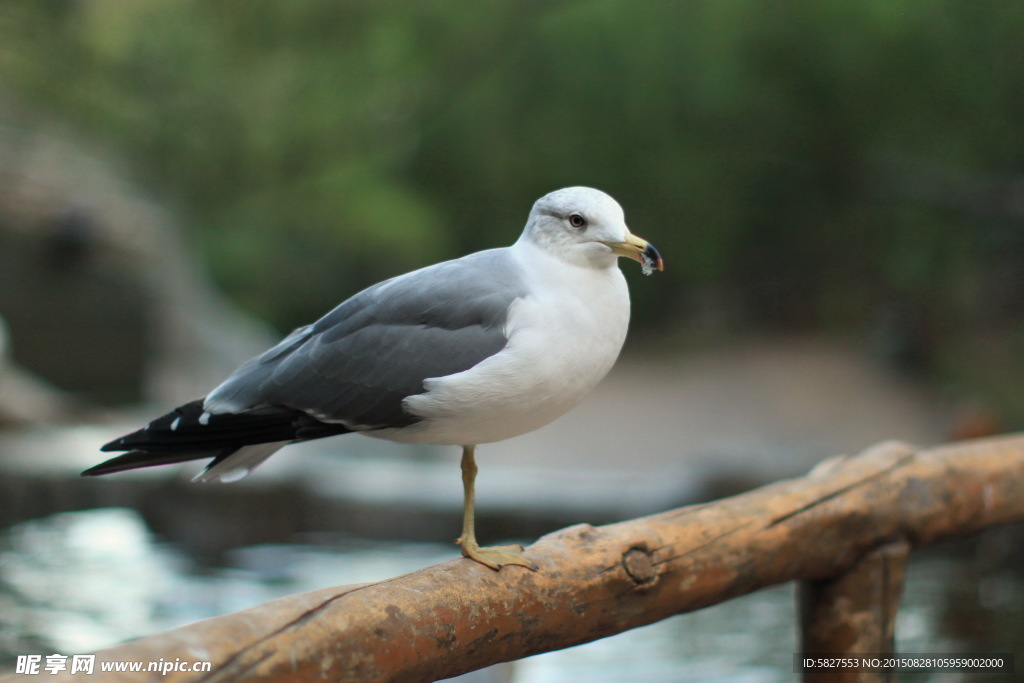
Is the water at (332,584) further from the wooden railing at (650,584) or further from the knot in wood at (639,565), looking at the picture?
the knot in wood at (639,565)

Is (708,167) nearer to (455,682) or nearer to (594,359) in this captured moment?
(455,682)

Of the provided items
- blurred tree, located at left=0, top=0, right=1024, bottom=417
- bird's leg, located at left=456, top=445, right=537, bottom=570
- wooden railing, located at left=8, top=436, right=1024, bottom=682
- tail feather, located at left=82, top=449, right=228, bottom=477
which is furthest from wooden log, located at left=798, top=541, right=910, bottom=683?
blurred tree, located at left=0, top=0, right=1024, bottom=417

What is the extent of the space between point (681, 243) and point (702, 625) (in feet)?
14.6

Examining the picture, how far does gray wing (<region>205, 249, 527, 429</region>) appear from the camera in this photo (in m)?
1.21

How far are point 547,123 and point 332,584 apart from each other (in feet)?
10.1

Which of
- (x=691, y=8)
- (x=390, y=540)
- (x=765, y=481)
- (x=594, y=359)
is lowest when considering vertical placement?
(x=594, y=359)

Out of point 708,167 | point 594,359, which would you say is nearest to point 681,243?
point 708,167

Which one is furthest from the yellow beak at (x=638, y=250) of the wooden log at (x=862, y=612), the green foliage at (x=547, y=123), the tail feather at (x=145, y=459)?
the green foliage at (x=547, y=123)

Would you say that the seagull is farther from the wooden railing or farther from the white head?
the wooden railing

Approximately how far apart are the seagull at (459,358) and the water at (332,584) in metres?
1.55

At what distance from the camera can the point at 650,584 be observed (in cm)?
137

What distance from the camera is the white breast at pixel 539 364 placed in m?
1.16

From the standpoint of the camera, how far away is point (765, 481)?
13.6 feet

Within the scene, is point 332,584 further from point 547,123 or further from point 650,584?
point 547,123
